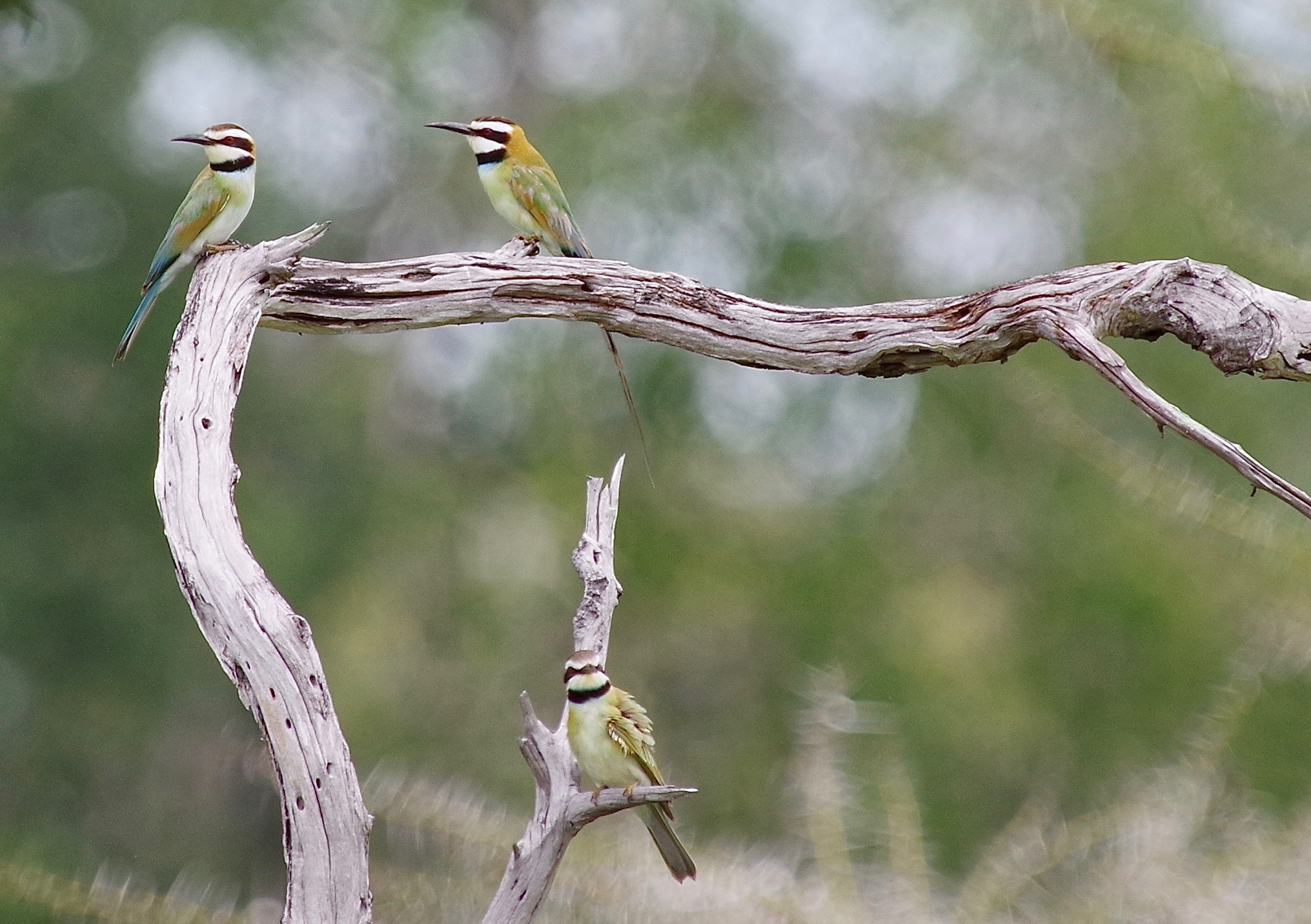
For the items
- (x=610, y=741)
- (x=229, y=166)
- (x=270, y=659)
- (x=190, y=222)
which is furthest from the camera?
(x=229, y=166)

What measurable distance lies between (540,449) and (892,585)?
2096mm

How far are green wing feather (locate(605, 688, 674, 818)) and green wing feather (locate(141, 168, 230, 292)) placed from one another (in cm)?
118

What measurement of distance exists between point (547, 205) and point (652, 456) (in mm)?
4862

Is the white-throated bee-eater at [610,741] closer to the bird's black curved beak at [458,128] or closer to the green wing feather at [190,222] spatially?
the green wing feather at [190,222]

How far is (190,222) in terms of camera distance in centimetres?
289

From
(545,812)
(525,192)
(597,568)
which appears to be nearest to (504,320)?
(597,568)

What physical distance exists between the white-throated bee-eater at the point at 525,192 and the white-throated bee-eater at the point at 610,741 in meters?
1.00

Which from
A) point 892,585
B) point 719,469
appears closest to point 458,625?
point 719,469

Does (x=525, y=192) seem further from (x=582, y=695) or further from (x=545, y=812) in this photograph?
(x=545, y=812)

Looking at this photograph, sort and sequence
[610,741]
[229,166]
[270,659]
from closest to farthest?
1. [270,659]
2. [610,741]
3. [229,166]

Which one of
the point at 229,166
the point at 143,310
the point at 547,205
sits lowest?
the point at 143,310

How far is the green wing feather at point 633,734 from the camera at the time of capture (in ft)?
8.53

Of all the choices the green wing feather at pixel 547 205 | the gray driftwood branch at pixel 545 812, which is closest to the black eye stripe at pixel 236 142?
the green wing feather at pixel 547 205

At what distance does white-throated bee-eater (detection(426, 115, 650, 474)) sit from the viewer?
3.52 meters
